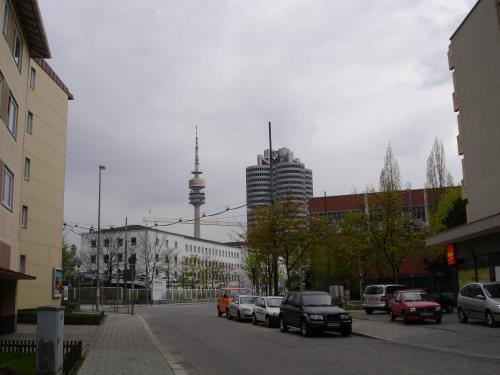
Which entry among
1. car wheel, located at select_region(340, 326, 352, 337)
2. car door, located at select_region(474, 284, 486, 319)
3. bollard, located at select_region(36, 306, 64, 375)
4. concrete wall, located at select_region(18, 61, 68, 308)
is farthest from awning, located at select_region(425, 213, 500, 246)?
concrete wall, located at select_region(18, 61, 68, 308)

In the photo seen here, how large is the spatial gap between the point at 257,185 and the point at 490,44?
33831mm

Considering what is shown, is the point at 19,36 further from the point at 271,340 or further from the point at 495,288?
the point at 495,288

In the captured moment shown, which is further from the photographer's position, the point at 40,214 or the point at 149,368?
the point at 40,214

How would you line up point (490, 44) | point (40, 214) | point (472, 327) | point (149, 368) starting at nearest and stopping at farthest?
point (149, 368)
point (472, 327)
point (490, 44)
point (40, 214)

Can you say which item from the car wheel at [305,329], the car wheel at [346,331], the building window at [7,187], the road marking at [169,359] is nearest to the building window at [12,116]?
the building window at [7,187]

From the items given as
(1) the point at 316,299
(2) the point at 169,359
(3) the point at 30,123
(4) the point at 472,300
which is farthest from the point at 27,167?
(4) the point at 472,300

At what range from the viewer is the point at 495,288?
73.9 ft

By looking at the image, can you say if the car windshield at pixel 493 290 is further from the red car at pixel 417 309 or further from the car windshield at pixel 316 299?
the car windshield at pixel 316 299

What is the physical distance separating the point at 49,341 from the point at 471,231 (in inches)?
845

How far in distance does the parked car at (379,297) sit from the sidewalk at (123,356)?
15.5 metres

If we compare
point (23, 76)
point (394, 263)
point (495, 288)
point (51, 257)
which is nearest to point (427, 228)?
point (394, 263)

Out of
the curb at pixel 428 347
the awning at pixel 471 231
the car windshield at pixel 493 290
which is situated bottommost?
the curb at pixel 428 347

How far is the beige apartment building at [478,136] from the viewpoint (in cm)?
2814

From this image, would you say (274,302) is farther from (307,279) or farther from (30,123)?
(307,279)
